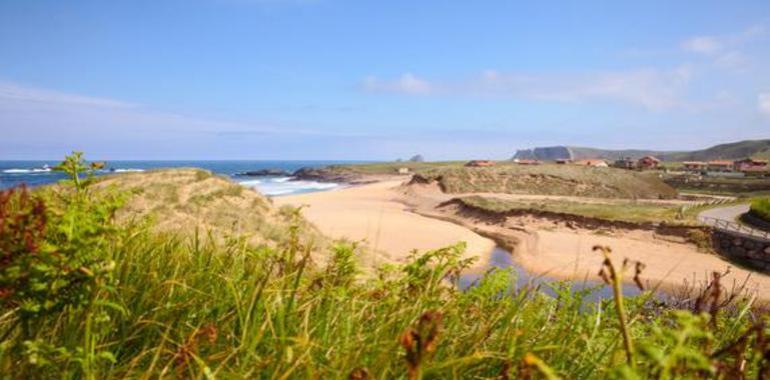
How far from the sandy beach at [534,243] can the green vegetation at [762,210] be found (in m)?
5.50

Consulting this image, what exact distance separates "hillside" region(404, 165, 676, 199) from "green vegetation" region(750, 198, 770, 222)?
21600mm

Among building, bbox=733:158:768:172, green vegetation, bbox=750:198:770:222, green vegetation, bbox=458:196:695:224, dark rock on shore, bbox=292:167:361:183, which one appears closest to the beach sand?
green vegetation, bbox=458:196:695:224

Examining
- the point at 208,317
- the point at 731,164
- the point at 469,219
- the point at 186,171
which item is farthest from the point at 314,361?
the point at 731,164

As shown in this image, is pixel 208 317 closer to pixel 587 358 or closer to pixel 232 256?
pixel 232 256

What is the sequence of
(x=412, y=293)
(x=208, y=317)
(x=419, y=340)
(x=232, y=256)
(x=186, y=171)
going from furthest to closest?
(x=186, y=171) < (x=232, y=256) < (x=412, y=293) < (x=208, y=317) < (x=419, y=340)

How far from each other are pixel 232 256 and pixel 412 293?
60.4 inches

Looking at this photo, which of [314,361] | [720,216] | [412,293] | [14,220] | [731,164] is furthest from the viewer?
[731,164]

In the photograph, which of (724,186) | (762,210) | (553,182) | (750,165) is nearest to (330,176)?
(553,182)

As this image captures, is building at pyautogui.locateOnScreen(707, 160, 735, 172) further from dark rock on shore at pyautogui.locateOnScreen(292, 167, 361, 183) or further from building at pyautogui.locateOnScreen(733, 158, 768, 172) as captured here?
dark rock on shore at pyautogui.locateOnScreen(292, 167, 361, 183)

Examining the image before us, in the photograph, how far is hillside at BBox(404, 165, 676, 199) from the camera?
5122cm

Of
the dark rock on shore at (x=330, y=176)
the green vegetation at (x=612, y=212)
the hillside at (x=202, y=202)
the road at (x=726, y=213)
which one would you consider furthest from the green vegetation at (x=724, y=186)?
the dark rock on shore at (x=330, y=176)

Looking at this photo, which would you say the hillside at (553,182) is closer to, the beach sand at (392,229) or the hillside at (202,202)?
the beach sand at (392,229)

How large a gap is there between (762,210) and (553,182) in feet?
84.1

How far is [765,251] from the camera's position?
2138 cm
